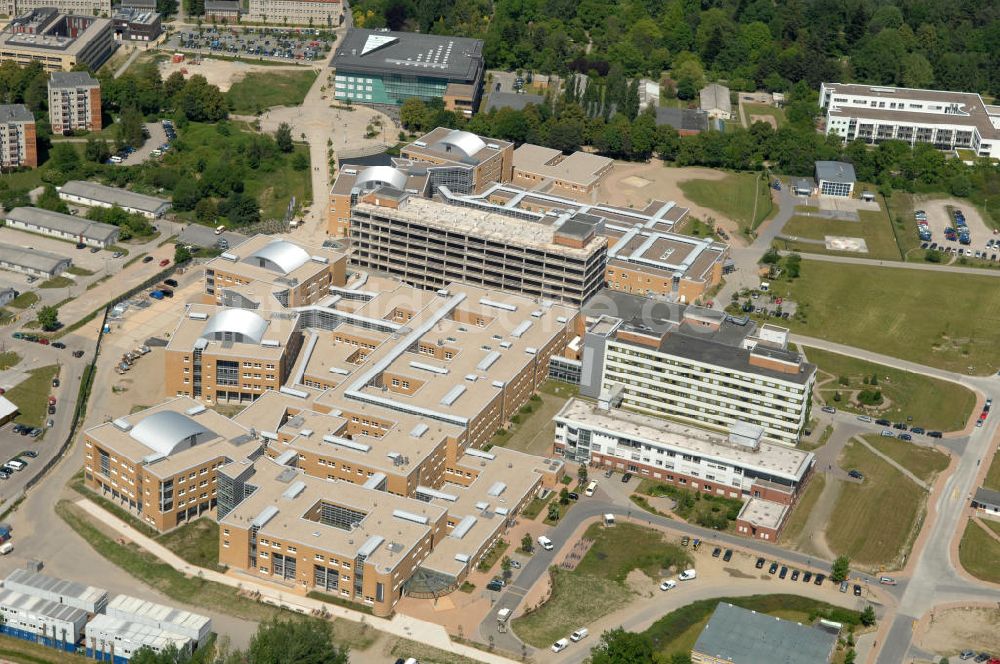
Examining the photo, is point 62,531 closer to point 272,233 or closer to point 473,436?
point 473,436

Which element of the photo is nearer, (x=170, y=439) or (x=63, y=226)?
(x=170, y=439)

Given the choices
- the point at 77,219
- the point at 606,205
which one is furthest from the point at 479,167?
the point at 77,219

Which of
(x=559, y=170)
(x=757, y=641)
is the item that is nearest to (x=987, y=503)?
(x=757, y=641)

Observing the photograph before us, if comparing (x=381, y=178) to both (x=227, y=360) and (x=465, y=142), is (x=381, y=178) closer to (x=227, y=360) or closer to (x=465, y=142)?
(x=465, y=142)

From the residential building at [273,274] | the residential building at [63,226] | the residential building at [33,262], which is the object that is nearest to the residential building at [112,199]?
the residential building at [63,226]

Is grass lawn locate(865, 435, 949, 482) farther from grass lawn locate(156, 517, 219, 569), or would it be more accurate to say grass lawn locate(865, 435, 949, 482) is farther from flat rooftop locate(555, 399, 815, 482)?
grass lawn locate(156, 517, 219, 569)

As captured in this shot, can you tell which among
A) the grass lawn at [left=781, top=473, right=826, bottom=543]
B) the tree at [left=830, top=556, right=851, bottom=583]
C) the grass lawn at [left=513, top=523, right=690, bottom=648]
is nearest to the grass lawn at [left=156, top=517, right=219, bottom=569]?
the grass lawn at [left=513, top=523, right=690, bottom=648]

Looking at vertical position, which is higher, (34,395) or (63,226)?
(63,226)

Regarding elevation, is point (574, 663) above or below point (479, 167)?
below
